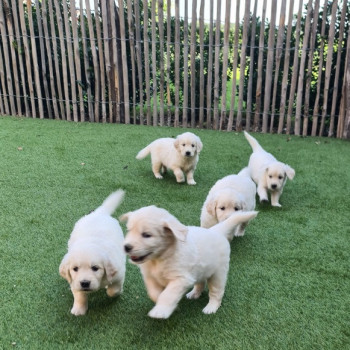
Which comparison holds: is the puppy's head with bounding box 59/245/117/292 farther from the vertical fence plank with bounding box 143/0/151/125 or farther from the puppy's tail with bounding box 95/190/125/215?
the vertical fence plank with bounding box 143/0/151/125

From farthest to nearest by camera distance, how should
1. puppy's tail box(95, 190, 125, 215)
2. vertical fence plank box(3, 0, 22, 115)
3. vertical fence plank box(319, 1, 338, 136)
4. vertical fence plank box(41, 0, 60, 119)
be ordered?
vertical fence plank box(3, 0, 22, 115) → vertical fence plank box(41, 0, 60, 119) → vertical fence plank box(319, 1, 338, 136) → puppy's tail box(95, 190, 125, 215)

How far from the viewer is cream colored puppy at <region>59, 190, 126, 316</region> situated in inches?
82.1

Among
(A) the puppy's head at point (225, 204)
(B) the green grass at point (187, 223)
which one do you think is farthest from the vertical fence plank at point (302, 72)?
(A) the puppy's head at point (225, 204)

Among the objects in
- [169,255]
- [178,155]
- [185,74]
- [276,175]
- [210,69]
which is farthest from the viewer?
[185,74]

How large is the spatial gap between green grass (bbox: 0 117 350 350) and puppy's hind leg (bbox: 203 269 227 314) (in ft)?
0.17

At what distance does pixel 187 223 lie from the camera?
11.4 feet

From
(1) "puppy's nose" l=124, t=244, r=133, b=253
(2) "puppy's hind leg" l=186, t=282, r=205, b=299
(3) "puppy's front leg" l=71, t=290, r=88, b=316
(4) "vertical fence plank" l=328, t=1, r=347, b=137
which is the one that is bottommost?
(2) "puppy's hind leg" l=186, t=282, r=205, b=299

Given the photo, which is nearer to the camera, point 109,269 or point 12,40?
point 109,269

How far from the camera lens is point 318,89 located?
6.62 m

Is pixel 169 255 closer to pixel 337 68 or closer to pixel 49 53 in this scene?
pixel 337 68

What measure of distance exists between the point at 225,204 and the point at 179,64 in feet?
15.9

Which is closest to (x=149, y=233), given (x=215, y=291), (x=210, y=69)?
(x=215, y=291)

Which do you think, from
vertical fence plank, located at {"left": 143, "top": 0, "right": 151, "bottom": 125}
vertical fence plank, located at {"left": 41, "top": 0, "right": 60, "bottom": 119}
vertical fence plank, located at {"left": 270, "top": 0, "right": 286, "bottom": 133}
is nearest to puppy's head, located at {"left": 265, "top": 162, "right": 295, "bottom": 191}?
vertical fence plank, located at {"left": 270, "top": 0, "right": 286, "bottom": 133}

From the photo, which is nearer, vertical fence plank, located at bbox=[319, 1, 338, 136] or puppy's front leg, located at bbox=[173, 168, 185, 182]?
puppy's front leg, located at bbox=[173, 168, 185, 182]
